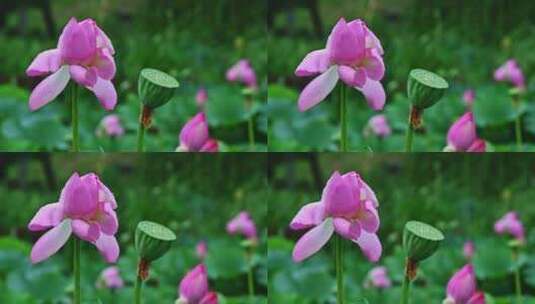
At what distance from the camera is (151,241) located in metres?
2.27

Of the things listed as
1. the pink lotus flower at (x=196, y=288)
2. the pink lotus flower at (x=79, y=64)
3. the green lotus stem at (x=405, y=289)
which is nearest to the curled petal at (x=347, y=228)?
the green lotus stem at (x=405, y=289)

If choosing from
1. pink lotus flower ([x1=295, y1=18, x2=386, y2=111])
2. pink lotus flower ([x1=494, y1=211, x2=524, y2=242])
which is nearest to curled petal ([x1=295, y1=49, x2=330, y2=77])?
pink lotus flower ([x1=295, y1=18, x2=386, y2=111])

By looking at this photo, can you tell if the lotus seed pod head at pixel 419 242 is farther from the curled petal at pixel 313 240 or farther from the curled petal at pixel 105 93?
the curled petal at pixel 105 93

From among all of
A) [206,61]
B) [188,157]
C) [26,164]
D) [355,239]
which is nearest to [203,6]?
[206,61]

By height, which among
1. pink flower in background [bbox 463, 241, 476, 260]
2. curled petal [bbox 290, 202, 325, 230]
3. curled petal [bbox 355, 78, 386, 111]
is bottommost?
pink flower in background [bbox 463, 241, 476, 260]

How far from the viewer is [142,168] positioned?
2.53m

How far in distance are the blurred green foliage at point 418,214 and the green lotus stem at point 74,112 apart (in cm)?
38

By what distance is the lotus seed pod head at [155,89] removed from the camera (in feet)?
7.65

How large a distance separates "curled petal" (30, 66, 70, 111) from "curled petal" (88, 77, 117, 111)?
0.05 m

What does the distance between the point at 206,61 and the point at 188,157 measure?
0.62 ft

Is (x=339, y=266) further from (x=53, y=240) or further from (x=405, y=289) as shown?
(x=53, y=240)

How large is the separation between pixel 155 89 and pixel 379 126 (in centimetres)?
44

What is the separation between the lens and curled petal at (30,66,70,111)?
7.49 ft

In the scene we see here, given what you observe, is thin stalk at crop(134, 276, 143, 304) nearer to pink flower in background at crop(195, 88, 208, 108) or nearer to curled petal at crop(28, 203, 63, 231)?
curled petal at crop(28, 203, 63, 231)
